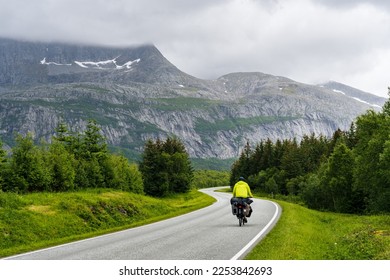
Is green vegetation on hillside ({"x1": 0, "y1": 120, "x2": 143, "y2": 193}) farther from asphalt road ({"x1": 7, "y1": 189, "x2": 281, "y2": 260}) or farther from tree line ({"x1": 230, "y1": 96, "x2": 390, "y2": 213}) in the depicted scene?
tree line ({"x1": 230, "y1": 96, "x2": 390, "y2": 213})

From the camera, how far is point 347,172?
5744 cm

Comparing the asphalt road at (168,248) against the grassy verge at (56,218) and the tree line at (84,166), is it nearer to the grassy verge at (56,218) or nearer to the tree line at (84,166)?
the grassy verge at (56,218)

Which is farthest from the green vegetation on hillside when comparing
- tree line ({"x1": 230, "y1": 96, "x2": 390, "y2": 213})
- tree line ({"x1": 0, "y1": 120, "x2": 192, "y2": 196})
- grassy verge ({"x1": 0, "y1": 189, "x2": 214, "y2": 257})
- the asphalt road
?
tree line ({"x1": 230, "y1": 96, "x2": 390, "y2": 213})

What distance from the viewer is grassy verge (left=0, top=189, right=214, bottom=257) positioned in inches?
763

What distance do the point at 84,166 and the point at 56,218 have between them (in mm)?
23759

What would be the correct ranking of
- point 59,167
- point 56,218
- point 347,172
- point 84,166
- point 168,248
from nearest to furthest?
point 168,248, point 56,218, point 59,167, point 84,166, point 347,172

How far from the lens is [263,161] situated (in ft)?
414

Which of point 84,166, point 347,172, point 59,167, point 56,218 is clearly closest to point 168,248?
point 56,218

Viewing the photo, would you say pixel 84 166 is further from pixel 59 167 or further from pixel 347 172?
pixel 347 172

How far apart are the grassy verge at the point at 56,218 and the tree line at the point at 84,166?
24.7ft

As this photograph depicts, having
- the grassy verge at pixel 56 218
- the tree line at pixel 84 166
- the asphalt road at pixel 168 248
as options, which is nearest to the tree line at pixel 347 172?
the grassy verge at pixel 56 218

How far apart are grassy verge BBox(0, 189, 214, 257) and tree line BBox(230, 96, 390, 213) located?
23667 mm

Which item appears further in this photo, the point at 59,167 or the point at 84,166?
the point at 84,166
